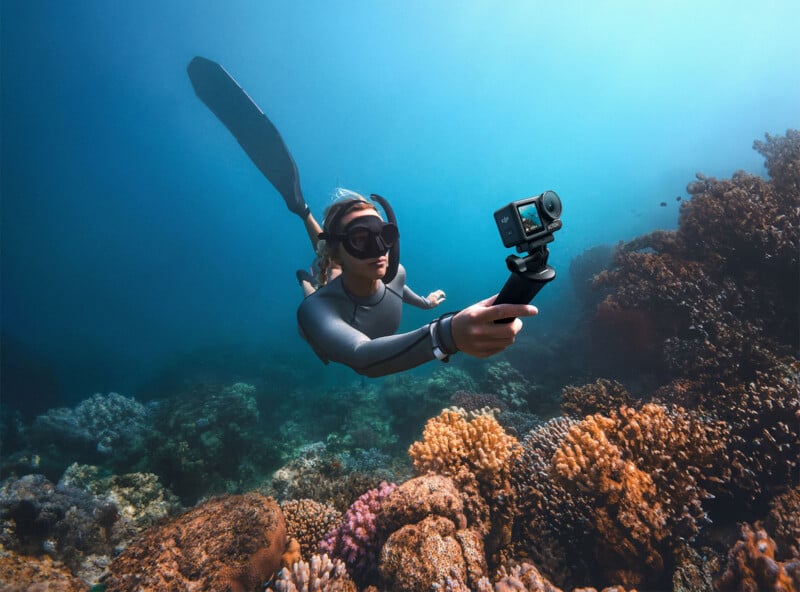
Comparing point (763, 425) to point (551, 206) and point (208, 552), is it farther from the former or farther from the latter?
point (208, 552)

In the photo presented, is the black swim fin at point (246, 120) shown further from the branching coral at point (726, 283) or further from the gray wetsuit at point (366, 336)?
the branching coral at point (726, 283)

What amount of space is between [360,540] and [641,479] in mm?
3017

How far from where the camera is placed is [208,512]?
366 centimetres

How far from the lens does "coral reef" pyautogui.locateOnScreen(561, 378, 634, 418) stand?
5324mm

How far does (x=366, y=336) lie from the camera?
2154mm

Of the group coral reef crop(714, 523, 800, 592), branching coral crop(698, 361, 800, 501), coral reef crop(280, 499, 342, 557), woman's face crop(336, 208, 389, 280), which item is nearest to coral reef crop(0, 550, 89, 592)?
coral reef crop(280, 499, 342, 557)

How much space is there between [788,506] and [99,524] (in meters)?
10.0

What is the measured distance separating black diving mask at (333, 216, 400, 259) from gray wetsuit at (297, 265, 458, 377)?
19.2 inches

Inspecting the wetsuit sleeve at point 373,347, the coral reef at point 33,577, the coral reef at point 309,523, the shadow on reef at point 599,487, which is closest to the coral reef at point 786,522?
the shadow on reef at point 599,487

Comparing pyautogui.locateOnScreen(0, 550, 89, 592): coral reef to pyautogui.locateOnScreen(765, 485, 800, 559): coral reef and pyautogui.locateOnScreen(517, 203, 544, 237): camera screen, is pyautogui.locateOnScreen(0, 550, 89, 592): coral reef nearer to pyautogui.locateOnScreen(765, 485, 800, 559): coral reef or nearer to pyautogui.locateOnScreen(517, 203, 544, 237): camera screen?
pyautogui.locateOnScreen(517, 203, 544, 237): camera screen

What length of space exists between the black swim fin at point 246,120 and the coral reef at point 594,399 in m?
8.99

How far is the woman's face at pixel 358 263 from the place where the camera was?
3180mm

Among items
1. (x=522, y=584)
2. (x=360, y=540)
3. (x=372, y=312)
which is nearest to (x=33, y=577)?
(x=360, y=540)

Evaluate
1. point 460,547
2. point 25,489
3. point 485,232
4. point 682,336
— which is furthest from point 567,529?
point 485,232
